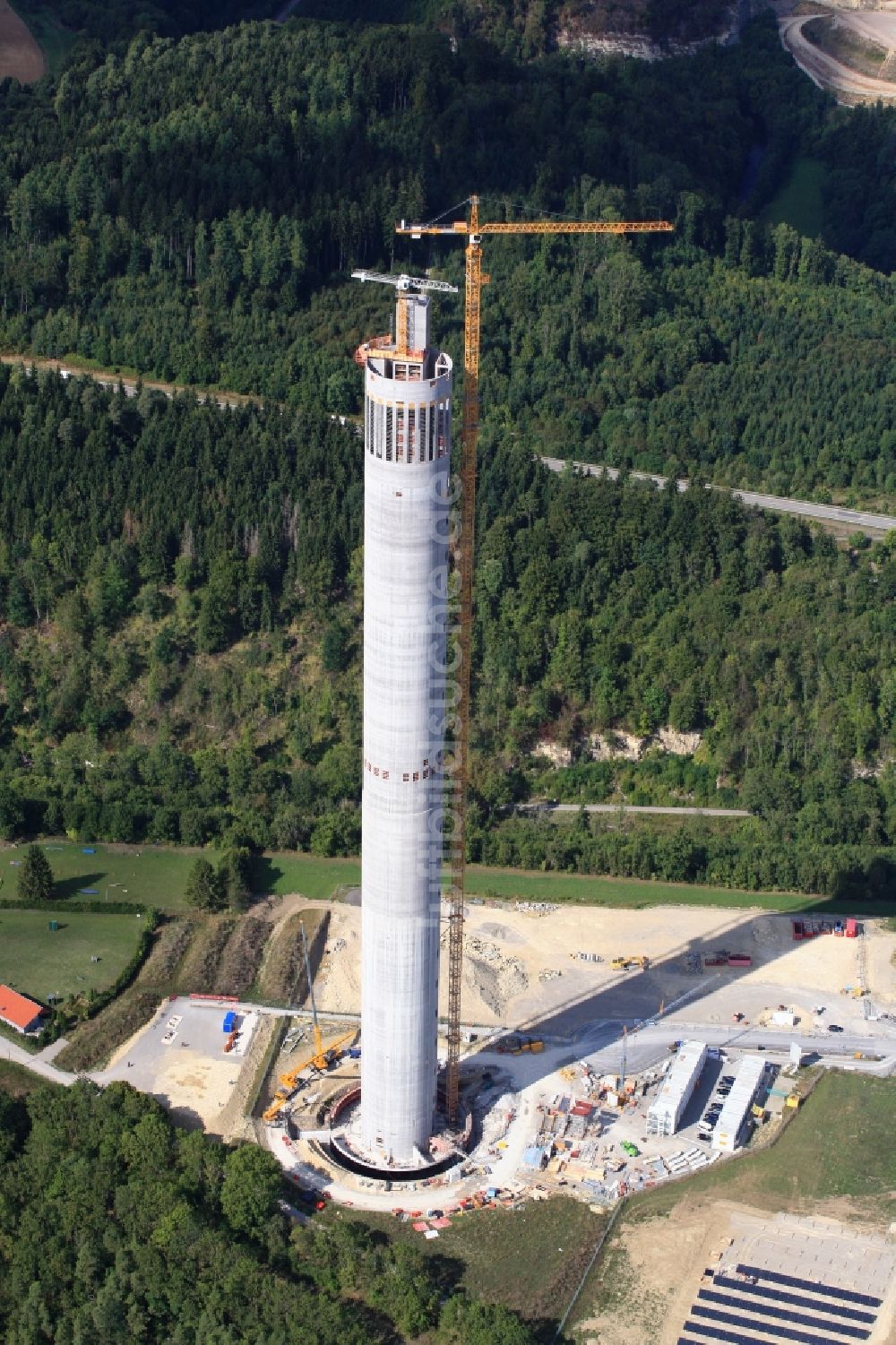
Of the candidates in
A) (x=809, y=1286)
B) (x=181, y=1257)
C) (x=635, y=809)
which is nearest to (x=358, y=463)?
(x=635, y=809)

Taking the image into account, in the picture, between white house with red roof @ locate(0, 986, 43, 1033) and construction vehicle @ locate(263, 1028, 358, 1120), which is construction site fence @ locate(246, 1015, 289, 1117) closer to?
construction vehicle @ locate(263, 1028, 358, 1120)

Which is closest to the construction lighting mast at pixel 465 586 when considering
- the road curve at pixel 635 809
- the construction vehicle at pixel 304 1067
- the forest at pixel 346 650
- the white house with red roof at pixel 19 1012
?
the construction vehicle at pixel 304 1067

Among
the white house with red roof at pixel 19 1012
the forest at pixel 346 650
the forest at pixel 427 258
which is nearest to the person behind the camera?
the white house with red roof at pixel 19 1012

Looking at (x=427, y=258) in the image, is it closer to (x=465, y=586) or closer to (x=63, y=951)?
(x=63, y=951)

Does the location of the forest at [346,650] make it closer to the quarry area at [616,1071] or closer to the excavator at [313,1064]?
the quarry area at [616,1071]

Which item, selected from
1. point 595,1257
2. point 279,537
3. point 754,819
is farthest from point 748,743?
point 595,1257

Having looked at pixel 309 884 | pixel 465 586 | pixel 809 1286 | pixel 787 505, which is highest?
pixel 465 586
